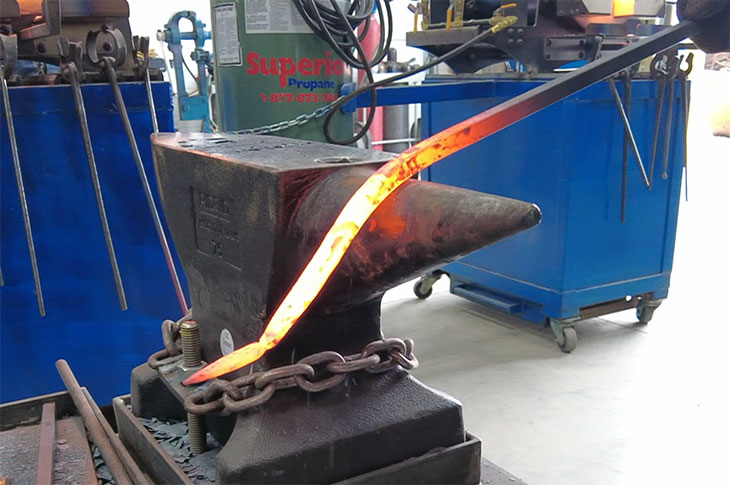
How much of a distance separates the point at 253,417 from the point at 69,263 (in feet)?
3.31

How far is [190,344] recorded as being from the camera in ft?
2.55

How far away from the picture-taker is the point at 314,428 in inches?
24.6

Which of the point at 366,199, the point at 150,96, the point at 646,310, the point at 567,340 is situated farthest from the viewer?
the point at 646,310

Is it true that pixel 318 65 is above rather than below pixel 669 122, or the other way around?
above

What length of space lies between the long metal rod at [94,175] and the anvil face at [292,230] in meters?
0.60

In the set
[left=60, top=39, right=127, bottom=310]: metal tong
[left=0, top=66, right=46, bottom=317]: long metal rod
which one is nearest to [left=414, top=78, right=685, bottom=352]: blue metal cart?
[left=60, top=39, right=127, bottom=310]: metal tong

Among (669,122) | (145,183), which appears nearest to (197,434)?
(145,183)

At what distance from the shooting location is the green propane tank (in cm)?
178

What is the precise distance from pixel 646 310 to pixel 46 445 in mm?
2159

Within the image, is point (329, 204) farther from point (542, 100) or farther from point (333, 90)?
point (333, 90)

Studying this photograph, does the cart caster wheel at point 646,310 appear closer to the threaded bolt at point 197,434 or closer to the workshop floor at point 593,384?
the workshop floor at point 593,384

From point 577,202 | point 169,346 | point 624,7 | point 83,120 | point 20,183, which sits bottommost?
point 577,202

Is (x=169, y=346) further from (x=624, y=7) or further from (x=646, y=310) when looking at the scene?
(x=646, y=310)

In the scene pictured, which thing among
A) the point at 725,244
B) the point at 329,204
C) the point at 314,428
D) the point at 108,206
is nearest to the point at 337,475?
the point at 314,428
